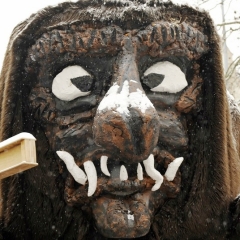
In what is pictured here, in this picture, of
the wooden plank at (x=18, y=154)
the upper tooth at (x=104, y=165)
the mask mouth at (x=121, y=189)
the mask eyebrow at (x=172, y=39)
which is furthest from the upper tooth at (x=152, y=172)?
the wooden plank at (x=18, y=154)

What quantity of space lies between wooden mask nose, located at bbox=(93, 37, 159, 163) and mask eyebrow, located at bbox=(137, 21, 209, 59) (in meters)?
0.25

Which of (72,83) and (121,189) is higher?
(72,83)

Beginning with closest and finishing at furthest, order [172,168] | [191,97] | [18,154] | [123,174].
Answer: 1. [18,154]
2. [123,174]
3. [172,168]
4. [191,97]

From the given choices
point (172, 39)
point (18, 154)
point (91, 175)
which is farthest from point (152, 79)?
point (18, 154)

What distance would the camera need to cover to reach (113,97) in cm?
158

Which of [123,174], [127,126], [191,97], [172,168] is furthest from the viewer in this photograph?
[191,97]

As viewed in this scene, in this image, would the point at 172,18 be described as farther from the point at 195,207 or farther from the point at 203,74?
the point at 195,207

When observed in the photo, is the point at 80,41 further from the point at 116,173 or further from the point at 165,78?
the point at 116,173

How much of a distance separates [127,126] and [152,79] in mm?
327

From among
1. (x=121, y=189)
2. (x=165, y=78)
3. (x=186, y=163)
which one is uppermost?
(x=165, y=78)

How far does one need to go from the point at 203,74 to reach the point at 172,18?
0.26 meters

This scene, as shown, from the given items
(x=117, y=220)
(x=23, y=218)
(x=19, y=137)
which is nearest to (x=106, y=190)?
(x=117, y=220)

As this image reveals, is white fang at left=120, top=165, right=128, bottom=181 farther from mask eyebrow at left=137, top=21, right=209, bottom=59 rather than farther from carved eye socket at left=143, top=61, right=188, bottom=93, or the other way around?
mask eyebrow at left=137, top=21, right=209, bottom=59

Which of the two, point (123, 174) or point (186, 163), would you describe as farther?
point (186, 163)
